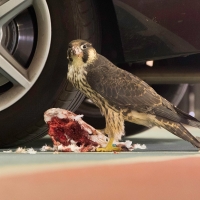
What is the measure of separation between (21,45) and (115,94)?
401mm

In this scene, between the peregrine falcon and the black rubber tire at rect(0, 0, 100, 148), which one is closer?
the peregrine falcon

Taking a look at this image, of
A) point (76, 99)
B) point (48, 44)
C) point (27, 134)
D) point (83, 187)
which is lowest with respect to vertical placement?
point (83, 187)

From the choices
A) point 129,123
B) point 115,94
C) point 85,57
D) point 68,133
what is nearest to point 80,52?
point 85,57

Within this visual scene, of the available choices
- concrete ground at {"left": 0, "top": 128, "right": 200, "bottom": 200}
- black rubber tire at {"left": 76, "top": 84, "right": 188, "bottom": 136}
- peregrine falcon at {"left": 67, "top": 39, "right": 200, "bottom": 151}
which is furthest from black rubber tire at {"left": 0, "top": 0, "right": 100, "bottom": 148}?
black rubber tire at {"left": 76, "top": 84, "right": 188, "bottom": 136}

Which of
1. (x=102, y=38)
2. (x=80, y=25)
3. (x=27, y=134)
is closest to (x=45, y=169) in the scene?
(x=27, y=134)

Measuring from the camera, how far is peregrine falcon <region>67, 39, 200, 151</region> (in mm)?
1412

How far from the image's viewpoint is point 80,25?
156 cm

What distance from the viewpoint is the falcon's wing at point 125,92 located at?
1.41m

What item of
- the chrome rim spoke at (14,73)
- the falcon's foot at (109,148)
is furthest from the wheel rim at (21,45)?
the falcon's foot at (109,148)

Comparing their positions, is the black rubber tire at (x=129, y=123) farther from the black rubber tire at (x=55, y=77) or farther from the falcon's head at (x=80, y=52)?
the falcon's head at (x=80, y=52)

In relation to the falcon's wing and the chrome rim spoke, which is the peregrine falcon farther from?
the chrome rim spoke

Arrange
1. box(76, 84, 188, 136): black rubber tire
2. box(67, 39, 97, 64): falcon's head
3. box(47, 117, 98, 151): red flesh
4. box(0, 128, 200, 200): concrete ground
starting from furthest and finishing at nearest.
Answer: box(76, 84, 188, 136): black rubber tire, box(47, 117, 98, 151): red flesh, box(67, 39, 97, 64): falcon's head, box(0, 128, 200, 200): concrete ground

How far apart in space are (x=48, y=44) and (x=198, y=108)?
2889 mm

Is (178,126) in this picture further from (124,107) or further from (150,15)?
(150,15)
